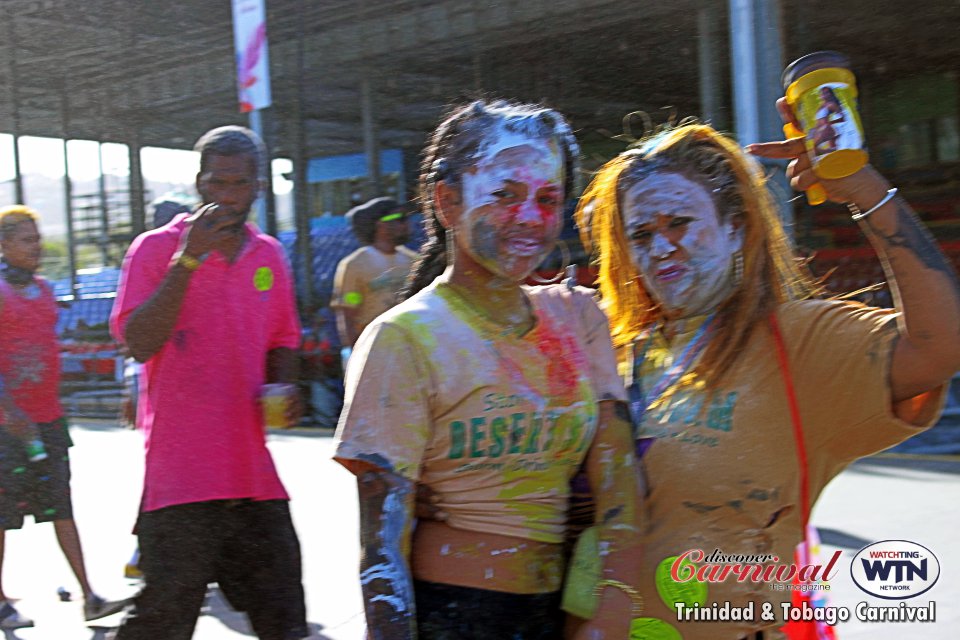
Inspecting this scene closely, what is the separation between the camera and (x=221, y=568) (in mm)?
2998

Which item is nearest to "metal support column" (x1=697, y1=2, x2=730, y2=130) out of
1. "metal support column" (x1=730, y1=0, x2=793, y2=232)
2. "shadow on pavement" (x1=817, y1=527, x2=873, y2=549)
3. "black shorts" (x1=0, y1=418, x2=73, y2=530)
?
"metal support column" (x1=730, y1=0, x2=793, y2=232)

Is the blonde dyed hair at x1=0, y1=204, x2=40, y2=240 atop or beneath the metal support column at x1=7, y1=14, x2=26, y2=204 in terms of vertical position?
beneath

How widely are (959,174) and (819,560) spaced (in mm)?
15897

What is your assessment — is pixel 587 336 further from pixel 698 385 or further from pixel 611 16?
pixel 611 16

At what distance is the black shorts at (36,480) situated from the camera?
444 centimetres

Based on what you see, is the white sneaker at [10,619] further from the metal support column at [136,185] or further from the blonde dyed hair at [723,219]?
the metal support column at [136,185]

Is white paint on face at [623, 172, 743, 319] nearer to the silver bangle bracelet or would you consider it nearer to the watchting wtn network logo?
the silver bangle bracelet

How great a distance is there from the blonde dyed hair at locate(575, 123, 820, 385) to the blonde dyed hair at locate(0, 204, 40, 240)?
11.0ft

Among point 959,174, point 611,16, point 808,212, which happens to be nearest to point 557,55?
point 611,16

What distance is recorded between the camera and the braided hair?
6.29ft

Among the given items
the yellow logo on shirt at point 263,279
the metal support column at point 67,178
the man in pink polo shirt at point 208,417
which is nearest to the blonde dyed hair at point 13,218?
the man in pink polo shirt at point 208,417

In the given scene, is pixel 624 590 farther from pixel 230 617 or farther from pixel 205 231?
pixel 230 617

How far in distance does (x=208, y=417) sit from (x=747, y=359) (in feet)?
5.33

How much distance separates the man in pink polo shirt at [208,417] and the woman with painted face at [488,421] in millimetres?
1218
